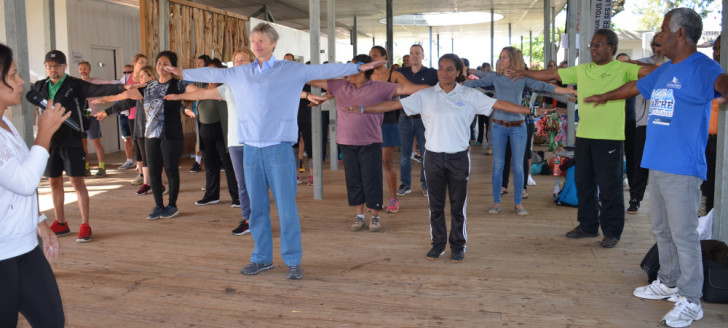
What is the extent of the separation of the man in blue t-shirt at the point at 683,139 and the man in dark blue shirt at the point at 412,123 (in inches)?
143

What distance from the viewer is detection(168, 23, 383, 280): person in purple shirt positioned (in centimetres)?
419

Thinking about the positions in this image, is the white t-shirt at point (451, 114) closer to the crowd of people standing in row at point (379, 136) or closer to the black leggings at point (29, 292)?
the crowd of people standing in row at point (379, 136)

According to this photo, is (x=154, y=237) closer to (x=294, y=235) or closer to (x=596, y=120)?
(x=294, y=235)

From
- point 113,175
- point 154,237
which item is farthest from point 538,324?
point 113,175

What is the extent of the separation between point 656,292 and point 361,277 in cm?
195

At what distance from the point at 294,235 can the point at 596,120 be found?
8.80 feet

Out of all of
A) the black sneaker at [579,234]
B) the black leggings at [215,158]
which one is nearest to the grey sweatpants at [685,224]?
the black sneaker at [579,234]

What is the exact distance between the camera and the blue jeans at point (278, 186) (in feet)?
13.9

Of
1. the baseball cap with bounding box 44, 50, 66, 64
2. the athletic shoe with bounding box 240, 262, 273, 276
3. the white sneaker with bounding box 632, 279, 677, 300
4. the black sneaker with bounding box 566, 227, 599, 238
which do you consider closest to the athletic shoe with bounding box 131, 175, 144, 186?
the baseball cap with bounding box 44, 50, 66, 64

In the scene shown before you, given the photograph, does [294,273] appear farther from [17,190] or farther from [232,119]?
[17,190]

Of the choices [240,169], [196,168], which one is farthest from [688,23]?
[196,168]

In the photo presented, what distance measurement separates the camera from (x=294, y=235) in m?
4.37

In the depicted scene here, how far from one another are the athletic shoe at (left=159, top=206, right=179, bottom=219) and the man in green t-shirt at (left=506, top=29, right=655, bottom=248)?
3.84m

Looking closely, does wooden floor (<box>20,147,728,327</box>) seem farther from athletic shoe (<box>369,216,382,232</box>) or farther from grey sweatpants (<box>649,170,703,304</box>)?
grey sweatpants (<box>649,170,703,304</box>)
